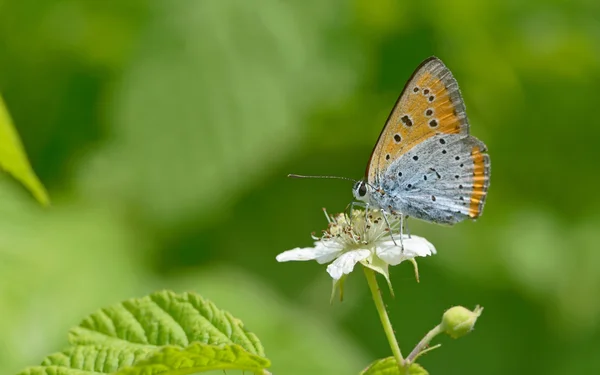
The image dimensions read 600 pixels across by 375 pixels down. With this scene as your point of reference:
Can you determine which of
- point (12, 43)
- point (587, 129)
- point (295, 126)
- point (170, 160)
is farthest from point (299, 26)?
point (587, 129)

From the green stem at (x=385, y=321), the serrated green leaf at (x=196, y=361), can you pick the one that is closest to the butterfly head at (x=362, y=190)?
the green stem at (x=385, y=321)

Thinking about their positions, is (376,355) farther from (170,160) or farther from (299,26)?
(299,26)

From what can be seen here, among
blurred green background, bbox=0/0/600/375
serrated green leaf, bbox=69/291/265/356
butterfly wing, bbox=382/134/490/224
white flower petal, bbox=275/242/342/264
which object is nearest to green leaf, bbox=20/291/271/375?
serrated green leaf, bbox=69/291/265/356

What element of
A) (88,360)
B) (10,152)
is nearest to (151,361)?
(88,360)

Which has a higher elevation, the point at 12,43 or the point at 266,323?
the point at 12,43

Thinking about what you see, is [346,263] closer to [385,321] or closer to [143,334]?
[385,321]

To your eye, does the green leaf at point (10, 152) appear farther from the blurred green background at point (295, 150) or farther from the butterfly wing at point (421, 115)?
the blurred green background at point (295, 150)

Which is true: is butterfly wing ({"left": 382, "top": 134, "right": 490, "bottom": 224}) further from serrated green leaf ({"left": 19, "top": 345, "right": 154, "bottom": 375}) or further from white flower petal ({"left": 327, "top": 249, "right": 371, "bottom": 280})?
serrated green leaf ({"left": 19, "top": 345, "right": 154, "bottom": 375})
